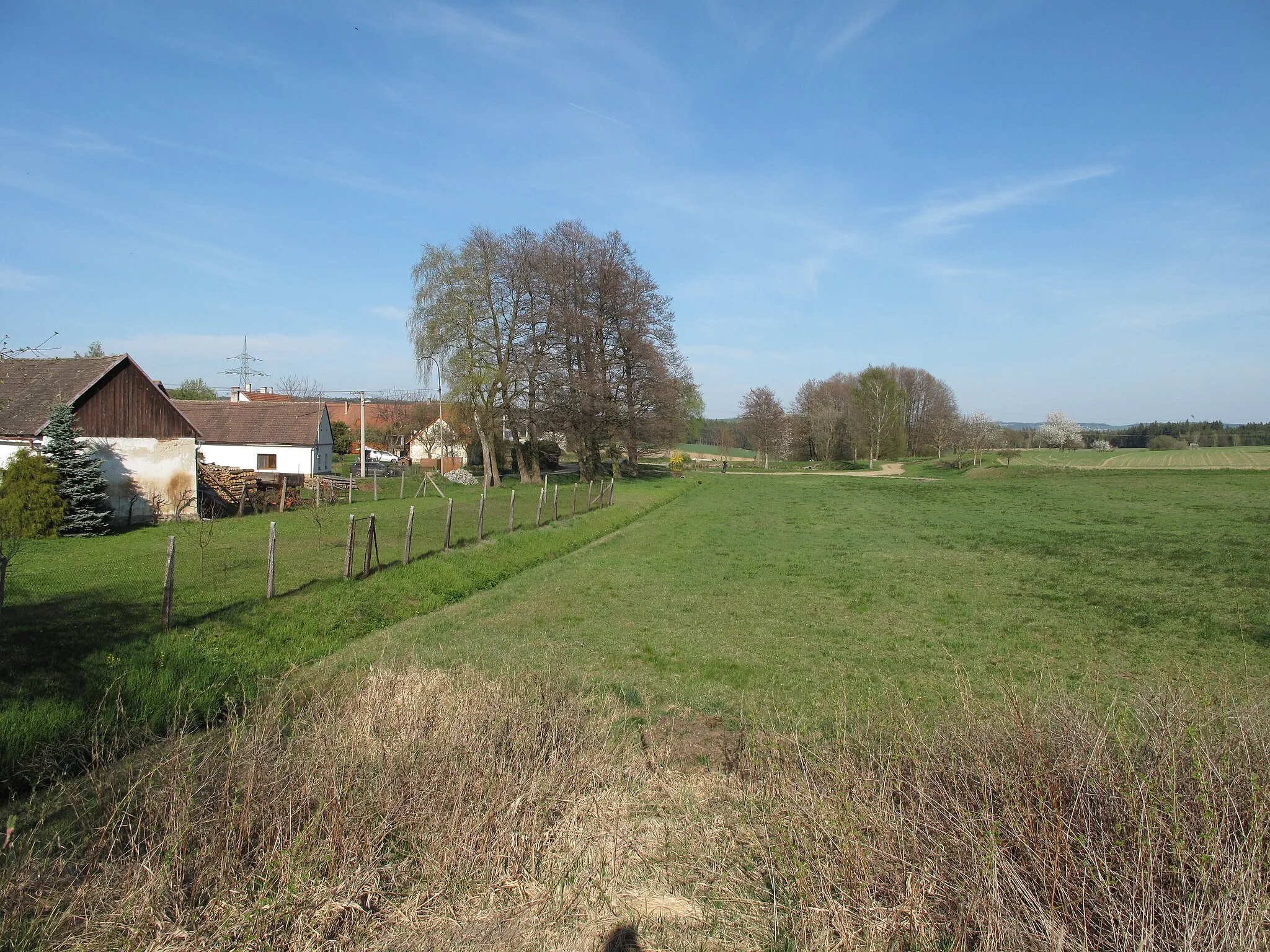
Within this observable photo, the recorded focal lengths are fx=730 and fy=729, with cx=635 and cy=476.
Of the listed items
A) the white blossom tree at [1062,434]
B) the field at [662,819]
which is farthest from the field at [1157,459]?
the field at [662,819]

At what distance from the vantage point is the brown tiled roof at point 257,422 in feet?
137

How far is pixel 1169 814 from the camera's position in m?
3.63

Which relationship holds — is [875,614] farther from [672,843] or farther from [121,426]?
[121,426]

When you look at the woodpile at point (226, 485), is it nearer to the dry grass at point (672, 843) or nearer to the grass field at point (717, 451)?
the dry grass at point (672, 843)

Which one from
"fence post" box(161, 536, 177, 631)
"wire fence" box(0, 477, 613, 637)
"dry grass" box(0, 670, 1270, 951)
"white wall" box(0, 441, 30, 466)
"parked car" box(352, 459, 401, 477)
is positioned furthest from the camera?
"parked car" box(352, 459, 401, 477)

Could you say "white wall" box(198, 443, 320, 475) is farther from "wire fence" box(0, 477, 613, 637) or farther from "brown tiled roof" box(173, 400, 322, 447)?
"wire fence" box(0, 477, 613, 637)

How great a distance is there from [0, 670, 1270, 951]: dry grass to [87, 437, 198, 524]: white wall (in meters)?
21.5

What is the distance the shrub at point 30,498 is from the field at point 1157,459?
69.0 m

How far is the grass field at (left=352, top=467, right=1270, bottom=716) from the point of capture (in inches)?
380

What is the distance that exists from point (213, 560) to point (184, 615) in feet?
17.9

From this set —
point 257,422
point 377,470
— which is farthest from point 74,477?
point 377,470

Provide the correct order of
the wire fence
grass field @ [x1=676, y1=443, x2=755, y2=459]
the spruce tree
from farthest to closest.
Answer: grass field @ [x1=676, y1=443, x2=755, y2=459] < the spruce tree < the wire fence

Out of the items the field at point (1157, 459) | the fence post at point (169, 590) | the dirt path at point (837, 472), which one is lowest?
the dirt path at point (837, 472)

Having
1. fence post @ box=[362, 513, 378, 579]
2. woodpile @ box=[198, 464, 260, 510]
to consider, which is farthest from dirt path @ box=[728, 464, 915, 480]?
fence post @ box=[362, 513, 378, 579]
